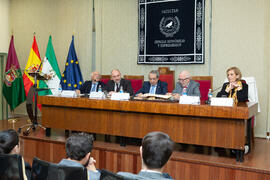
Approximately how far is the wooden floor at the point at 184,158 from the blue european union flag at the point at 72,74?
1838 millimetres

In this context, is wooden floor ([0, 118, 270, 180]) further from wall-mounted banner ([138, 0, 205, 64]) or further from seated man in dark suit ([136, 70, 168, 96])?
wall-mounted banner ([138, 0, 205, 64])

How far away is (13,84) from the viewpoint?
599 cm

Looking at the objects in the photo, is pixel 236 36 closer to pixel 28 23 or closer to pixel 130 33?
pixel 130 33

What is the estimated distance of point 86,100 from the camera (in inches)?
144

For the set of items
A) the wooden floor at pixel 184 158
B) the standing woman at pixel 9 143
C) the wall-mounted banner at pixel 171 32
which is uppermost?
the wall-mounted banner at pixel 171 32

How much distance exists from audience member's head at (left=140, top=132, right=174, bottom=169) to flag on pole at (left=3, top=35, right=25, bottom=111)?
207 inches

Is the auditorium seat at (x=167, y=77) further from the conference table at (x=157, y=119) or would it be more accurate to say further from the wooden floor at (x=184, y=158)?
the conference table at (x=157, y=119)

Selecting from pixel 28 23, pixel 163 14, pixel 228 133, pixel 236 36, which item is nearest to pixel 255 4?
pixel 236 36

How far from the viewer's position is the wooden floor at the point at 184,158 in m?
2.77

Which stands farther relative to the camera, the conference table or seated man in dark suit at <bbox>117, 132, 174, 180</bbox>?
the conference table

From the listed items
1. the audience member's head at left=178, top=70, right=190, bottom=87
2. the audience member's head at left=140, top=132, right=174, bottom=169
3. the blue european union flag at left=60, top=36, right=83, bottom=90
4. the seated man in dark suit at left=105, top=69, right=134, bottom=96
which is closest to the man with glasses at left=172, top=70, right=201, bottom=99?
the audience member's head at left=178, top=70, right=190, bottom=87

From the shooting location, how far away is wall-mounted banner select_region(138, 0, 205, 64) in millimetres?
5027

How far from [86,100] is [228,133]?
1722 mm

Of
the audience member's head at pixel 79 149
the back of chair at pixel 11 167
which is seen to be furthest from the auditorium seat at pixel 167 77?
the back of chair at pixel 11 167
